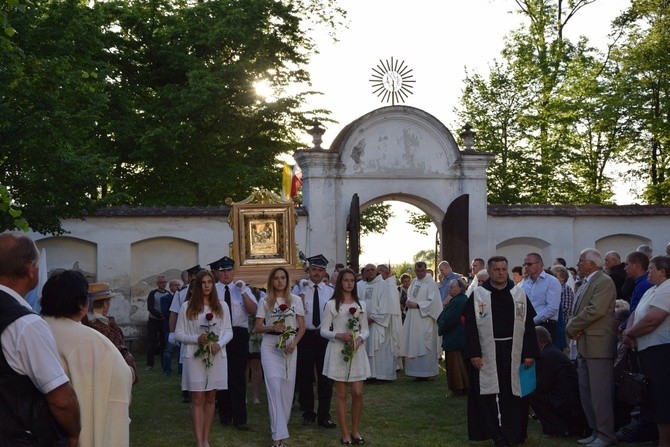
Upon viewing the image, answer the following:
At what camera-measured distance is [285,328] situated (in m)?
11.0

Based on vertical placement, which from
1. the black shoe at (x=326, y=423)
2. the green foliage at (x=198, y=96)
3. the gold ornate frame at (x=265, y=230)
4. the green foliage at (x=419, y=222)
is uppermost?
the green foliage at (x=198, y=96)

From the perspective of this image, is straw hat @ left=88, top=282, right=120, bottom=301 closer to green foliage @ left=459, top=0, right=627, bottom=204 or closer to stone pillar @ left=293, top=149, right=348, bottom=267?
stone pillar @ left=293, top=149, right=348, bottom=267

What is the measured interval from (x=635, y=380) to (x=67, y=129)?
36.0ft

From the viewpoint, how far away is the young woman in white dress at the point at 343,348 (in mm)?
10773

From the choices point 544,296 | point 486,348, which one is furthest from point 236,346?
point 544,296

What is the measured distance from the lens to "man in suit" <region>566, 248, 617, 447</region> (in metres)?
10.5

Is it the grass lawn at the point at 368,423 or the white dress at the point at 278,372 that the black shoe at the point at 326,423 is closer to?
the grass lawn at the point at 368,423

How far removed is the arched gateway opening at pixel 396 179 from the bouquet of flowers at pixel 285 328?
36.4ft

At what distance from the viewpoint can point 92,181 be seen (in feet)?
58.9

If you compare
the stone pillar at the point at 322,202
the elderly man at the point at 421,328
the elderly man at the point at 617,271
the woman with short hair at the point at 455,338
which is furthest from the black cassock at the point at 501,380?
the stone pillar at the point at 322,202

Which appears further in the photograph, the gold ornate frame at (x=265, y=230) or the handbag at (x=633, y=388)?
the gold ornate frame at (x=265, y=230)

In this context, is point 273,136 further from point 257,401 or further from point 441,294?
point 257,401

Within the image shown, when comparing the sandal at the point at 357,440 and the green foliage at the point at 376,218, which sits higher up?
the green foliage at the point at 376,218

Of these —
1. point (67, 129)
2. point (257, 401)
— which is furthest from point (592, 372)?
point (67, 129)
